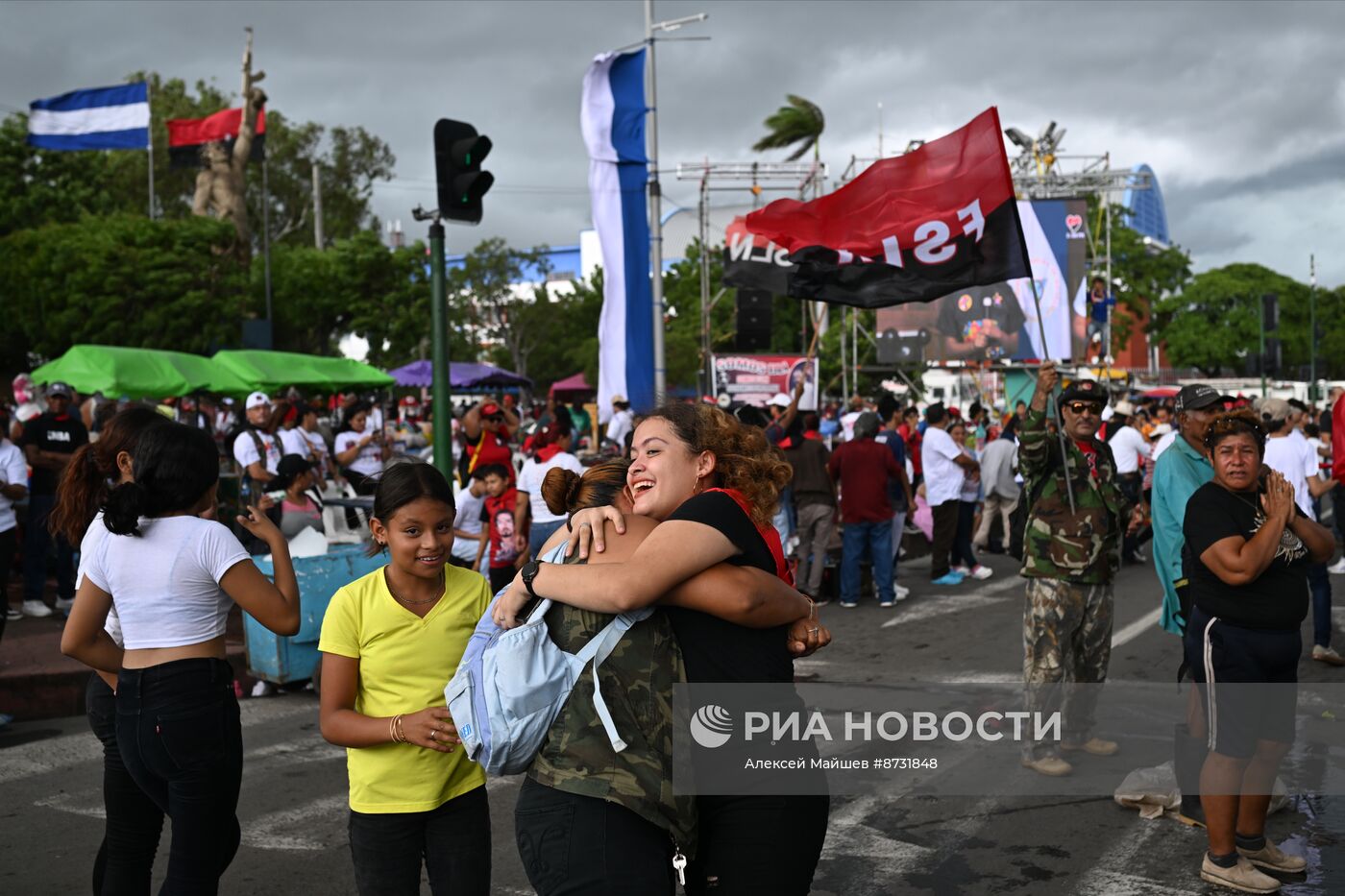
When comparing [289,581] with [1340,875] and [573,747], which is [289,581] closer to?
[573,747]

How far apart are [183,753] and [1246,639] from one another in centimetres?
358

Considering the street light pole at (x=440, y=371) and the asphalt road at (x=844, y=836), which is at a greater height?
the street light pole at (x=440, y=371)

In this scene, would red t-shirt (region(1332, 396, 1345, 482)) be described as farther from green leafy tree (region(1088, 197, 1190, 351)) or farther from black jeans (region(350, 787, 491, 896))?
green leafy tree (region(1088, 197, 1190, 351))

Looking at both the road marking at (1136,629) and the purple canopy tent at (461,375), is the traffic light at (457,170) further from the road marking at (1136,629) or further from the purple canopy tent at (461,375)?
the purple canopy tent at (461,375)

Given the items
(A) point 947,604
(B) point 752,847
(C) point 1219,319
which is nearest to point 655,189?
(A) point 947,604

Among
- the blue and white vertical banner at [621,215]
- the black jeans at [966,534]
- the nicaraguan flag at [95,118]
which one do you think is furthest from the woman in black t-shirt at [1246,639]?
the nicaraguan flag at [95,118]

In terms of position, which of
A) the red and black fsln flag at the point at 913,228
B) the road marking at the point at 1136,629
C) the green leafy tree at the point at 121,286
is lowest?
the road marking at the point at 1136,629

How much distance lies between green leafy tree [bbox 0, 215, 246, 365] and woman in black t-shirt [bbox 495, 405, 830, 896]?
37.9 m

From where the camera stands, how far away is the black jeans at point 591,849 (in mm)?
2383

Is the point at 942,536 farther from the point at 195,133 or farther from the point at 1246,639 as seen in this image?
the point at 195,133

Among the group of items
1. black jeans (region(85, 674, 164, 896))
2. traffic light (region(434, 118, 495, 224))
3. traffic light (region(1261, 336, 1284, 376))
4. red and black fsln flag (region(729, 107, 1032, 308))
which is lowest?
black jeans (region(85, 674, 164, 896))

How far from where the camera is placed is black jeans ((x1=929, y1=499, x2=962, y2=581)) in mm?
13062

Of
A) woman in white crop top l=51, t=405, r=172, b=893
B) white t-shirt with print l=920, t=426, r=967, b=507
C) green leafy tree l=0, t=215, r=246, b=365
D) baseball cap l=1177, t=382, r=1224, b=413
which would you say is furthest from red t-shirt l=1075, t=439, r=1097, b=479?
green leafy tree l=0, t=215, r=246, b=365

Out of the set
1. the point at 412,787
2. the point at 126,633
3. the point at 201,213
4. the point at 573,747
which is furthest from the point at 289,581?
the point at 201,213
